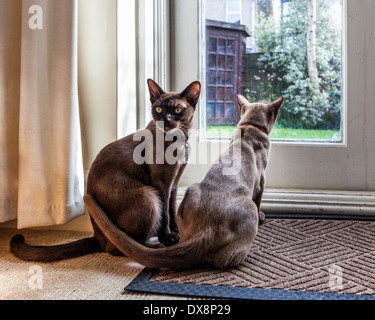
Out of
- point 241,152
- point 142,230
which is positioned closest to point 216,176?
point 241,152

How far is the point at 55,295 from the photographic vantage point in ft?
3.16

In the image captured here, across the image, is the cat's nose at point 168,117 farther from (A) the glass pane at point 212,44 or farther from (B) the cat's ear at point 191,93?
(A) the glass pane at point 212,44

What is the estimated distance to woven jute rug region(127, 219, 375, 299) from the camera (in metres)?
0.96

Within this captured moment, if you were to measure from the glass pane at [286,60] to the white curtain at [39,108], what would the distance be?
64cm

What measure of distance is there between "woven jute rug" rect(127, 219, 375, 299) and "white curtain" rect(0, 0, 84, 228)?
46cm

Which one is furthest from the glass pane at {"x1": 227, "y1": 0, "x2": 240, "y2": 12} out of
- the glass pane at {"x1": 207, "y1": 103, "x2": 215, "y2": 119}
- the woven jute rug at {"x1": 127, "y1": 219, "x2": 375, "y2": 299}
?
the woven jute rug at {"x1": 127, "y1": 219, "x2": 375, "y2": 299}

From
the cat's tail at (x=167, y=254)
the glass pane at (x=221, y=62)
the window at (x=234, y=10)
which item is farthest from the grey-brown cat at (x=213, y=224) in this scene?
the window at (x=234, y=10)

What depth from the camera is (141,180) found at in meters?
1.23

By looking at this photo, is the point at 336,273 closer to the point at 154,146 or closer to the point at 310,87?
the point at 154,146

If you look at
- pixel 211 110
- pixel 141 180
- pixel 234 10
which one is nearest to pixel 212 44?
pixel 234 10

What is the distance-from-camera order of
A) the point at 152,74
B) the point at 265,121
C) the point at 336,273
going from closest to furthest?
1. the point at 336,273
2. the point at 265,121
3. the point at 152,74

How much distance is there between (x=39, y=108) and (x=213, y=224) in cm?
67

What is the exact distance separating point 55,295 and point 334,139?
1196 millimetres

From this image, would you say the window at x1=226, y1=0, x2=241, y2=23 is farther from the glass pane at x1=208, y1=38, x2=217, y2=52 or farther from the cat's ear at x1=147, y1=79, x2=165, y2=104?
the cat's ear at x1=147, y1=79, x2=165, y2=104
